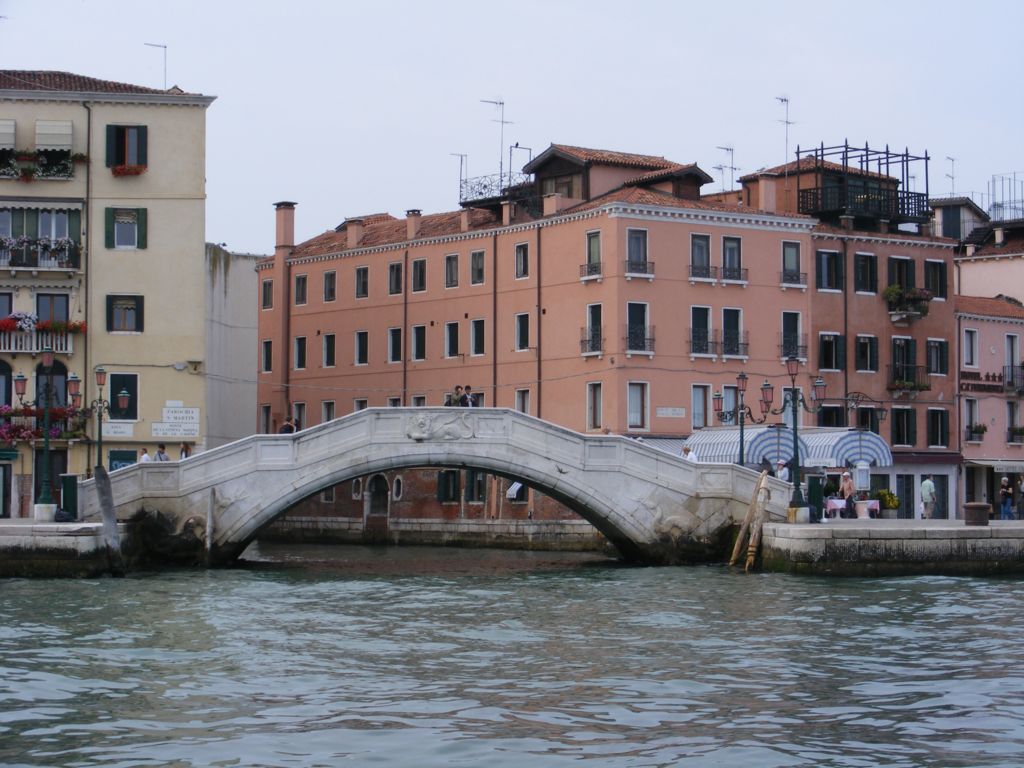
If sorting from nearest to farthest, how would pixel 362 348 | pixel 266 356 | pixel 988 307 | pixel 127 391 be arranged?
pixel 127 391 → pixel 988 307 → pixel 362 348 → pixel 266 356

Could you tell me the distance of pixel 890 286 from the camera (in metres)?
51.2

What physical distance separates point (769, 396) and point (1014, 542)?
7327 millimetres

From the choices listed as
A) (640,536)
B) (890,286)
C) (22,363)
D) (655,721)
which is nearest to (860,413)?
(890,286)

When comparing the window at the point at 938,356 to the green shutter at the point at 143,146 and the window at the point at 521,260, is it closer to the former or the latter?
the window at the point at 521,260

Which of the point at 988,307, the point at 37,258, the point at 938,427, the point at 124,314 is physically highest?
the point at 988,307

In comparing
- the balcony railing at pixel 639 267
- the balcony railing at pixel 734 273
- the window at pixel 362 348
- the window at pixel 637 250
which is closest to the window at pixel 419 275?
the window at pixel 362 348

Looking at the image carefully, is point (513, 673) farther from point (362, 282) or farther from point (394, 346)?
point (362, 282)

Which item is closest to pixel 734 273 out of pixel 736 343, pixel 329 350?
pixel 736 343

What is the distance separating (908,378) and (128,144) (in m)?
23.1

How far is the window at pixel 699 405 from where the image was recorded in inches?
1858

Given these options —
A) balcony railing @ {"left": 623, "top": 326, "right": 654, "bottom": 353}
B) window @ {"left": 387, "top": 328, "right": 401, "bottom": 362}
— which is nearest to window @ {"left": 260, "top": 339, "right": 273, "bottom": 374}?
window @ {"left": 387, "top": 328, "right": 401, "bottom": 362}

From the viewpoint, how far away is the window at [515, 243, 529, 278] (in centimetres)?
4966

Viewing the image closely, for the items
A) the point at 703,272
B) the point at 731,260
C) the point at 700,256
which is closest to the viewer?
the point at 703,272

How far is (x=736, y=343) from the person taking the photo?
4816 centimetres
